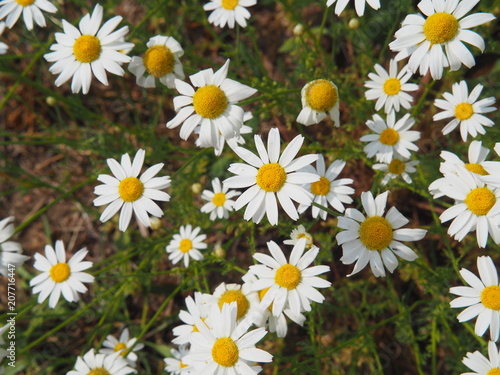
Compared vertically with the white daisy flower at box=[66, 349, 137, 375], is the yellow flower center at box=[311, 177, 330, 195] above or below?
above

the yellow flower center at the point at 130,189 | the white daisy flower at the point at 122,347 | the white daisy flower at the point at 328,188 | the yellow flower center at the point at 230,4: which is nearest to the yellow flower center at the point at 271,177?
the white daisy flower at the point at 328,188

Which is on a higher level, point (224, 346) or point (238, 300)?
point (238, 300)

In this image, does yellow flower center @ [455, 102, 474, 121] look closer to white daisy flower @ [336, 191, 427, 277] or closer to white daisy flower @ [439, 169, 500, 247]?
white daisy flower @ [439, 169, 500, 247]

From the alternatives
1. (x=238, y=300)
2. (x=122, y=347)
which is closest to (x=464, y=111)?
(x=238, y=300)

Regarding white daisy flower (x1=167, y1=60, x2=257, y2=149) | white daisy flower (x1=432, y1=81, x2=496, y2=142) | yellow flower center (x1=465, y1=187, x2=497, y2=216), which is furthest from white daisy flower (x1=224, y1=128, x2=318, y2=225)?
white daisy flower (x1=432, y1=81, x2=496, y2=142)

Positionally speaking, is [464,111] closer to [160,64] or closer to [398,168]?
[398,168]

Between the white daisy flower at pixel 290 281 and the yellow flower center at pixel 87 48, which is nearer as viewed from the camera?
the white daisy flower at pixel 290 281

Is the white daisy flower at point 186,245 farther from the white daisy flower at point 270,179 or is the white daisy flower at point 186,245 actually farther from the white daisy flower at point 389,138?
the white daisy flower at point 389,138
